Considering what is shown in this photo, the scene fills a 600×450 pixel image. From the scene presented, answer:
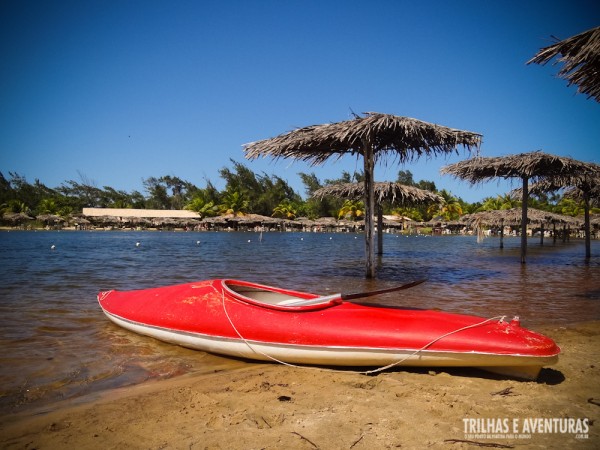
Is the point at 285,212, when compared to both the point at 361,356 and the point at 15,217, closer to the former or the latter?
the point at 15,217

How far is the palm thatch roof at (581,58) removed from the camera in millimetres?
4523

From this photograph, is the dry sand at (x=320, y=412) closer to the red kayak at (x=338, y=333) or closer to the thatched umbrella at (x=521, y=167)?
the red kayak at (x=338, y=333)

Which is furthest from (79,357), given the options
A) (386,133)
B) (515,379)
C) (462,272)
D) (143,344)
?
(462,272)

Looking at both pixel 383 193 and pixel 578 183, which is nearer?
pixel 578 183

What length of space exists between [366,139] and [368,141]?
0.19 ft

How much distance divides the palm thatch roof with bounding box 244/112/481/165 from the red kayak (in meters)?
3.85

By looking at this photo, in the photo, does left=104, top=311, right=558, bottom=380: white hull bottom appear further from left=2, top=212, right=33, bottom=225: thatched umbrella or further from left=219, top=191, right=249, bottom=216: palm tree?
left=2, top=212, right=33, bottom=225: thatched umbrella

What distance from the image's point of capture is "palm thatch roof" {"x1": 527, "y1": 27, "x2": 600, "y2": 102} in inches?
178

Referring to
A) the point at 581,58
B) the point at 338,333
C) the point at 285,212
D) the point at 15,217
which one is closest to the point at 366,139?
the point at 581,58

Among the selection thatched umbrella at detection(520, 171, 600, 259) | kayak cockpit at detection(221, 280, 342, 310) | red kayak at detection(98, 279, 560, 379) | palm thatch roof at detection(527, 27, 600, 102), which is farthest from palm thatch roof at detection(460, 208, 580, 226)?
red kayak at detection(98, 279, 560, 379)

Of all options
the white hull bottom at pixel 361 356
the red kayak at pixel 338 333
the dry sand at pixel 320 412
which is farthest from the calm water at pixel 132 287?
the dry sand at pixel 320 412

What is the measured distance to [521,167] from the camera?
1012 centimetres

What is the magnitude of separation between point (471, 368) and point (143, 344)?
3350mm

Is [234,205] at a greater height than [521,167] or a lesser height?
greater
